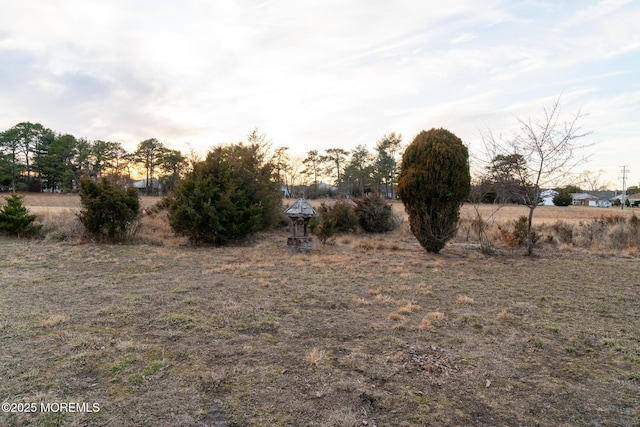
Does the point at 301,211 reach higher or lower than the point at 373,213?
higher

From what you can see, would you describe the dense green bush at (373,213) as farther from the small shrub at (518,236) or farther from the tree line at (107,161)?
the tree line at (107,161)

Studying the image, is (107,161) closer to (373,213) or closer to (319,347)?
(373,213)

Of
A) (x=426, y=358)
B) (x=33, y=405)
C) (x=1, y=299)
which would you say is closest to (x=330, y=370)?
(x=426, y=358)

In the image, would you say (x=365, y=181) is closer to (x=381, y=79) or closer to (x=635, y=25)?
(x=381, y=79)

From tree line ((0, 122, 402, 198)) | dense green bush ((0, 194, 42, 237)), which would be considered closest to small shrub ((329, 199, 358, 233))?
dense green bush ((0, 194, 42, 237))

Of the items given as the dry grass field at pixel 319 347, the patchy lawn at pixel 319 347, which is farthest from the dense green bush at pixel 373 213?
the patchy lawn at pixel 319 347

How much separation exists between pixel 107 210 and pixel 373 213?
10.1m

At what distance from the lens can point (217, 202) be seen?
35.9ft

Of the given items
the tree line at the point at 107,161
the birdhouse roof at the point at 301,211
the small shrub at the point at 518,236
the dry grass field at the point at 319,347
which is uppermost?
the tree line at the point at 107,161

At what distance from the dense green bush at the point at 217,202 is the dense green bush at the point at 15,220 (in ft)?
17.2

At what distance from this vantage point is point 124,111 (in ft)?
40.5

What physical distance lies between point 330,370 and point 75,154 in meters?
48.3

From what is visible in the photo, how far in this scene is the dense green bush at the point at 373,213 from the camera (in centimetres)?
1498

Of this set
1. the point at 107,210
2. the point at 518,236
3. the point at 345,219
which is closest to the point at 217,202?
the point at 107,210
